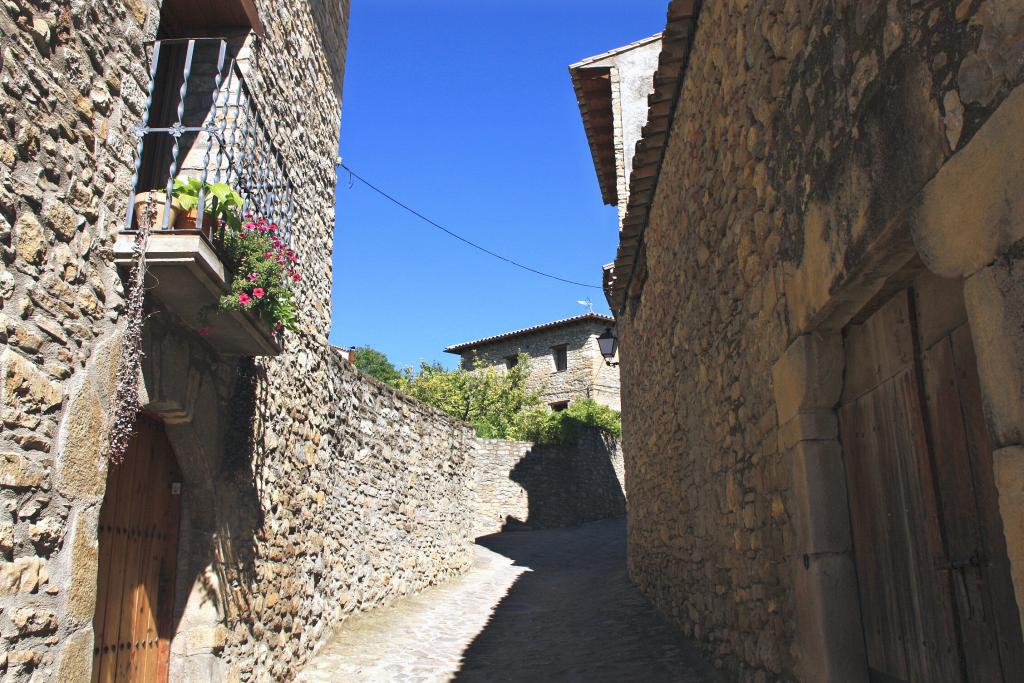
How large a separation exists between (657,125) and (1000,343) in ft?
14.7

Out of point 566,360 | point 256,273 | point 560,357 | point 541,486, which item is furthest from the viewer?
point 560,357

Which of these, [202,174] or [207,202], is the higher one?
[202,174]

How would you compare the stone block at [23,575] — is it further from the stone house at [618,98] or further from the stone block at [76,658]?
the stone house at [618,98]

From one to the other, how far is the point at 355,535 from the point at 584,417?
15213 millimetres

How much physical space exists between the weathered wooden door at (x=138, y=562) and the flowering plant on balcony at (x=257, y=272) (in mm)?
977

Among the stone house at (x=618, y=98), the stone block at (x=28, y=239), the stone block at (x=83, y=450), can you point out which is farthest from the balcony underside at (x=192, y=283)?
the stone house at (x=618, y=98)

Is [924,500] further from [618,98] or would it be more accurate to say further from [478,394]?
[478,394]

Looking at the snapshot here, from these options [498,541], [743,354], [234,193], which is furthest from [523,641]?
[498,541]

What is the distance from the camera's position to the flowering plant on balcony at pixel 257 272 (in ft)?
13.7

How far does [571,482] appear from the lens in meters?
20.5

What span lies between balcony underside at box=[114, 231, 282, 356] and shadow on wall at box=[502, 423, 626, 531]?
582 inches

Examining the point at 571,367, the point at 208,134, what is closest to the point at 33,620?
the point at 208,134

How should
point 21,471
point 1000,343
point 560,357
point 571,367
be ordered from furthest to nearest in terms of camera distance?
point 560,357
point 571,367
point 21,471
point 1000,343

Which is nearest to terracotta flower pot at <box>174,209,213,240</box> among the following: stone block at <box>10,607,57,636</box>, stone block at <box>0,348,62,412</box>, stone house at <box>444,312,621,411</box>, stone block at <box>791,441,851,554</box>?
stone block at <box>0,348,62,412</box>
